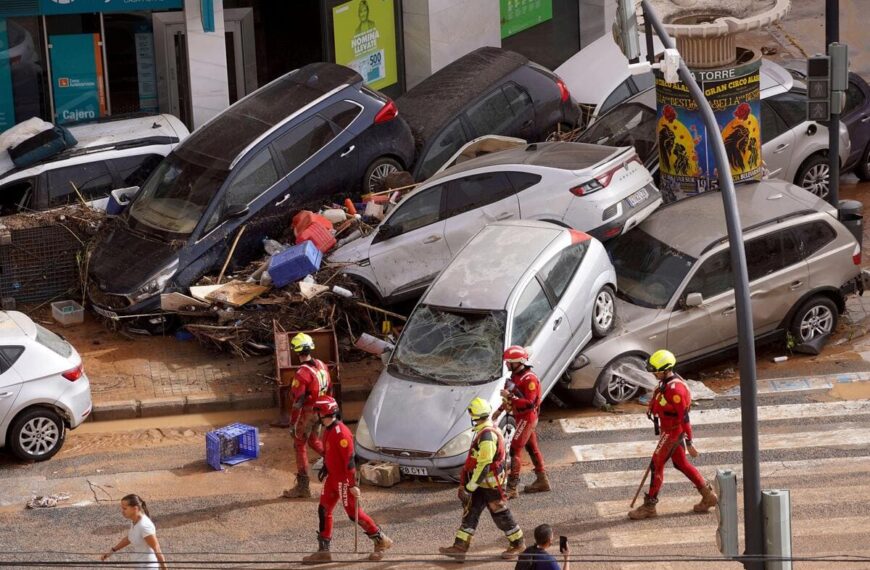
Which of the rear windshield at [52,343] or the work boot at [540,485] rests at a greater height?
the rear windshield at [52,343]

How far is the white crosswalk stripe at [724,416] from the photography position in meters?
16.9

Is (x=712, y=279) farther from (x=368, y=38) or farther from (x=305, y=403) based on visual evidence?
(x=368, y=38)

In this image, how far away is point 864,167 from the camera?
76.0 ft

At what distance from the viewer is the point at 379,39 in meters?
25.2

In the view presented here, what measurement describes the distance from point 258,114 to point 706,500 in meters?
8.55

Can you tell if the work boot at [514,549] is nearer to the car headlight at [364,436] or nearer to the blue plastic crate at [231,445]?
the car headlight at [364,436]

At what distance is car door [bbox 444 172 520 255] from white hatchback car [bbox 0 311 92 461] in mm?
4559

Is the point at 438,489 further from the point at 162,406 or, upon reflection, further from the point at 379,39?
the point at 379,39

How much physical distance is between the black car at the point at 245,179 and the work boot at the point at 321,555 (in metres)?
5.90

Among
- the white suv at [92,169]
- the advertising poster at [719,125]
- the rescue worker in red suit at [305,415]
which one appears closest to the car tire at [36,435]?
the rescue worker in red suit at [305,415]

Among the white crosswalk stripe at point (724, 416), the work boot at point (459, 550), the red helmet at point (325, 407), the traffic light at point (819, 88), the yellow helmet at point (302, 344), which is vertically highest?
the traffic light at point (819, 88)

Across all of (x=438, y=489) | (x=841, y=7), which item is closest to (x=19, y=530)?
(x=438, y=489)

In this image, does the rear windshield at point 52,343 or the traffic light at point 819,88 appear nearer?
the rear windshield at point 52,343

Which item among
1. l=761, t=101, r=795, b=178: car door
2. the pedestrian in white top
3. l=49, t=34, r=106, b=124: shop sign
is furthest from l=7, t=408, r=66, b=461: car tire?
l=761, t=101, r=795, b=178: car door
